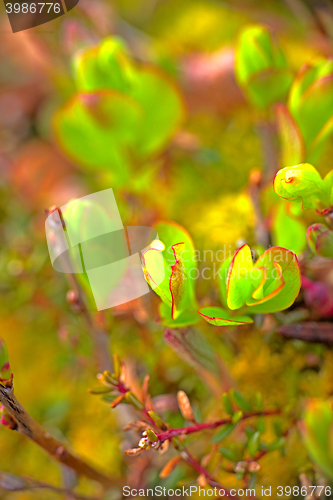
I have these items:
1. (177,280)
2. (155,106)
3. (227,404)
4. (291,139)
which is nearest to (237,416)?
(227,404)

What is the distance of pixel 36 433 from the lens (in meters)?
0.27

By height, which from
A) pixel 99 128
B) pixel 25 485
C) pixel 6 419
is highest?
pixel 99 128

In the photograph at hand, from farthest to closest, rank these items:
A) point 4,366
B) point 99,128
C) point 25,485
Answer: point 99,128 → point 25,485 → point 4,366

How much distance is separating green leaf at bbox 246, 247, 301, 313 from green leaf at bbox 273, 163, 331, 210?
3 centimetres

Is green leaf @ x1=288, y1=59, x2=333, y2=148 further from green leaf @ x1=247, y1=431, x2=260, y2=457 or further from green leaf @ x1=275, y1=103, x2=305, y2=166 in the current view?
green leaf @ x1=247, y1=431, x2=260, y2=457

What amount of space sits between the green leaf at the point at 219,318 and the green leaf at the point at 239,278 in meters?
0.01

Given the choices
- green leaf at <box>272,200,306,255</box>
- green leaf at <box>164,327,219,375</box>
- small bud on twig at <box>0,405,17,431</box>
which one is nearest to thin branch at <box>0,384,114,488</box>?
small bud on twig at <box>0,405,17,431</box>

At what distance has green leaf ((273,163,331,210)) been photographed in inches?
9.5

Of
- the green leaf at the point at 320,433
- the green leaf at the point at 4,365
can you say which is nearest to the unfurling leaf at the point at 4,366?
the green leaf at the point at 4,365

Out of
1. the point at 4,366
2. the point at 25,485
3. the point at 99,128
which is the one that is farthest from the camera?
the point at 99,128

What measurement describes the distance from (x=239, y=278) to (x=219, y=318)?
1.2 inches

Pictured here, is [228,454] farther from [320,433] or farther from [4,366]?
[4,366]

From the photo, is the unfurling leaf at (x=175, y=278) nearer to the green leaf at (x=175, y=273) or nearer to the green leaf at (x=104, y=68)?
the green leaf at (x=175, y=273)

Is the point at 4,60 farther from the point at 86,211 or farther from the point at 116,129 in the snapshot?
the point at 86,211
